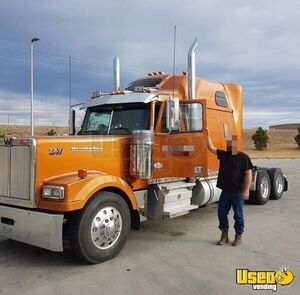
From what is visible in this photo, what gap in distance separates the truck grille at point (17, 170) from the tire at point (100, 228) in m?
0.81

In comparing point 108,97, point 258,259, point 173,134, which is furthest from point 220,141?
point 258,259

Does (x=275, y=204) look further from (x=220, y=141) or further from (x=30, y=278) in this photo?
(x=30, y=278)

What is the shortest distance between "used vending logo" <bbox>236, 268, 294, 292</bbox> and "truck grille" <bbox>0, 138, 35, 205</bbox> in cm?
306

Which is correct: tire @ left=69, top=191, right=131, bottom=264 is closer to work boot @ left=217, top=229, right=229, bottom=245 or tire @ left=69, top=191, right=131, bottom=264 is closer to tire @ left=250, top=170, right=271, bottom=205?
work boot @ left=217, top=229, right=229, bottom=245

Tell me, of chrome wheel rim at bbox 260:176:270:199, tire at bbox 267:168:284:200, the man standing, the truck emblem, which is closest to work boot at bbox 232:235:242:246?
the man standing

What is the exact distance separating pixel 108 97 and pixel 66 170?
228cm

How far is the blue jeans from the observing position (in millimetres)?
7094

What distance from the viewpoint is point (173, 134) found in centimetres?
781

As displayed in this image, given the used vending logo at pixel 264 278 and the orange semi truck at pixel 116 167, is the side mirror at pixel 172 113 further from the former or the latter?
the used vending logo at pixel 264 278

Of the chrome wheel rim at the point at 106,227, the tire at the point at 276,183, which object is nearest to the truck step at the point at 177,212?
the chrome wheel rim at the point at 106,227

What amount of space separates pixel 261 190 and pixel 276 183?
1.05 metres

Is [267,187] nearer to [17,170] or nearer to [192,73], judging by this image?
[192,73]

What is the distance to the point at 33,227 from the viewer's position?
5.93 metres

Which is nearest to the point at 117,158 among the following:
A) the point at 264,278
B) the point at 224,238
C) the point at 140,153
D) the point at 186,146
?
the point at 140,153
